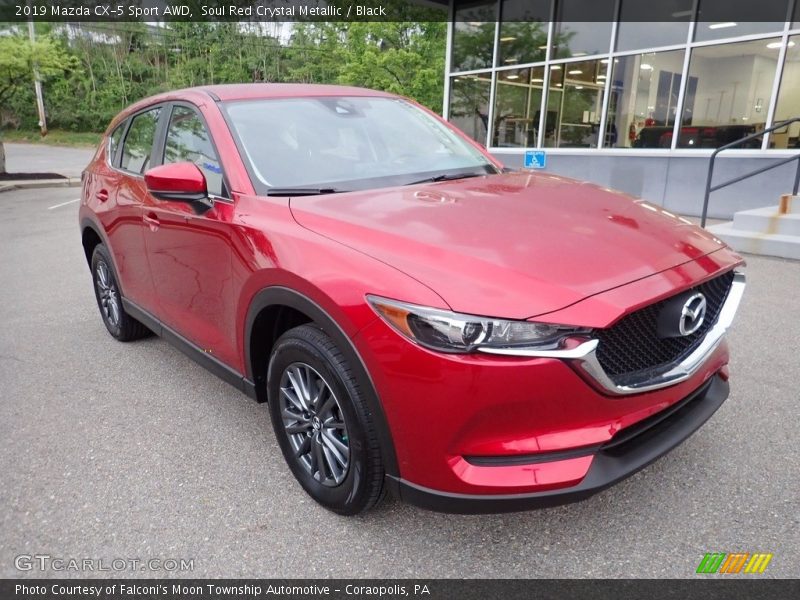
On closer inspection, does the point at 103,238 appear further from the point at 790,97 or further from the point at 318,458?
the point at 790,97

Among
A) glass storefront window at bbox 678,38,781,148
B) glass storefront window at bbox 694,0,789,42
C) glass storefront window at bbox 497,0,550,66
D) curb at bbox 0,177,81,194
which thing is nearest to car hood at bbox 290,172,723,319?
glass storefront window at bbox 678,38,781,148

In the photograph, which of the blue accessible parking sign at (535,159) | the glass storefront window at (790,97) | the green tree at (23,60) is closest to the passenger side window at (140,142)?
the blue accessible parking sign at (535,159)

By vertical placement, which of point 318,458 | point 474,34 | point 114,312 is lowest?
point 114,312

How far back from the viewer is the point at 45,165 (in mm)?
23609

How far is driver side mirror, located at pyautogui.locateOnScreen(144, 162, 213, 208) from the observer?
8.73 feet

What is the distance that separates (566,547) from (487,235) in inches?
49.4

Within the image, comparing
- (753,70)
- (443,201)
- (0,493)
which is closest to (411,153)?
(443,201)

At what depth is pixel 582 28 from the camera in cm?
1229

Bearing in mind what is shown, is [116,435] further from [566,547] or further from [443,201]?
[566,547]

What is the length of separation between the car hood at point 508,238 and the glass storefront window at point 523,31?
38.7 ft

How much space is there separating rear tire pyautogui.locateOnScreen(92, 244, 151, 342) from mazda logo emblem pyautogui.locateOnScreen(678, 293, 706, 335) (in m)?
3.70

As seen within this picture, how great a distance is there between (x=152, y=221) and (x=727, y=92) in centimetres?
1069

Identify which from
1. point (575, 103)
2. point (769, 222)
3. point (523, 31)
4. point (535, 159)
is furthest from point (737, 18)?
point (769, 222)

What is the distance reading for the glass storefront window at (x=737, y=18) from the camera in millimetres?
9766
